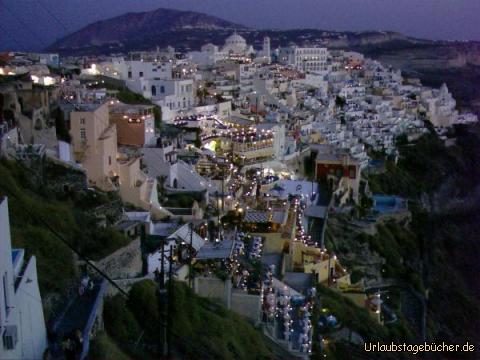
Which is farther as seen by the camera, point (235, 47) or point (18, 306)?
point (235, 47)

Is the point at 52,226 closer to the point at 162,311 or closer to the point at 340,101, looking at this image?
the point at 162,311

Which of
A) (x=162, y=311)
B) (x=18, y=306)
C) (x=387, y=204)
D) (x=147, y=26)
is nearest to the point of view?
(x=18, y=306)

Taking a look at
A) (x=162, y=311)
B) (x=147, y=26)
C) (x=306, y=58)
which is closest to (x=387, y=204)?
(x=162, y=311)

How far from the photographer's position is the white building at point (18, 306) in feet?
15.5

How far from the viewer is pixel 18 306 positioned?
496cm

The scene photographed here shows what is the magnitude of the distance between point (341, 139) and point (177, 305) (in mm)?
16579

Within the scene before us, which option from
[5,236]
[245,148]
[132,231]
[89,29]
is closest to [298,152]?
[245,148]

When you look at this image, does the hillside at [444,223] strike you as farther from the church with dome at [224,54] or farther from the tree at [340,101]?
the church with dome at [224,54]

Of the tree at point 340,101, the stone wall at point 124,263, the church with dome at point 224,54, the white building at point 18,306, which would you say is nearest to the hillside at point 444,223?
the tree at point 340,101

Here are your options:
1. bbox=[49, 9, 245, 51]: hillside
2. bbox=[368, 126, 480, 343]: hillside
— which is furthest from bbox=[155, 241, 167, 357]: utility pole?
bbox=[49, 9, 245, 51]: hillside

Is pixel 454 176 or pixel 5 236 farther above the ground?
pixel 5 236

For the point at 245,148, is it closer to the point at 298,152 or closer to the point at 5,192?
the point at 298,152

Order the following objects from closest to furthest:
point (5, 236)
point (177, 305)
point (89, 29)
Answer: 1. point (5, 236)
2. point (177, 305)
3. point (89, 29)

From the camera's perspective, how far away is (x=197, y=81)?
24.1 meters
